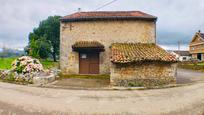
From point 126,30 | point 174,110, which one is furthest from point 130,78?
point 126,30

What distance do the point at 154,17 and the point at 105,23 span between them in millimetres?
4753

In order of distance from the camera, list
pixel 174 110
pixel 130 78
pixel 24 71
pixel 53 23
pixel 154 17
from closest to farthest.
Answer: pixel 174 110
pixel 130 78
pixel 24 71
pixel 154 17
pixel 53 23

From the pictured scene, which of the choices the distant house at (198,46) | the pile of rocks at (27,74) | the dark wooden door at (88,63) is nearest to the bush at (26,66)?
the pile of rocks at (27,74)

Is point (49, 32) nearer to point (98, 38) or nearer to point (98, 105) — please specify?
point (98, 38)

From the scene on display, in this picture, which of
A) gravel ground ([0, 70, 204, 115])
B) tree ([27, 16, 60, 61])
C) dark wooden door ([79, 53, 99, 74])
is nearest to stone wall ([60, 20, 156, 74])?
dark wooden door ([79, 53, 99, 74])

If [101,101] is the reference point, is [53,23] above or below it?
above

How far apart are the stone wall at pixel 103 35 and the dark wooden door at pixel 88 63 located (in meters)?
0.41

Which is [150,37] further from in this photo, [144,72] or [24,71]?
[24,71]

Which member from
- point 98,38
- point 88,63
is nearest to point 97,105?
point 88,63

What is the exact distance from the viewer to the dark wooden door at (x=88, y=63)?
15.8 meters

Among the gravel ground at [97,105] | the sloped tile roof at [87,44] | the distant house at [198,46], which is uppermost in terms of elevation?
the distant house at [198,46]

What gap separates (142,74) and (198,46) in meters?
41.9

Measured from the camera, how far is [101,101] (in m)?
7.18

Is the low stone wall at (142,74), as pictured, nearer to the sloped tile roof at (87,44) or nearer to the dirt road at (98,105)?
the dirt road at (98,105)
